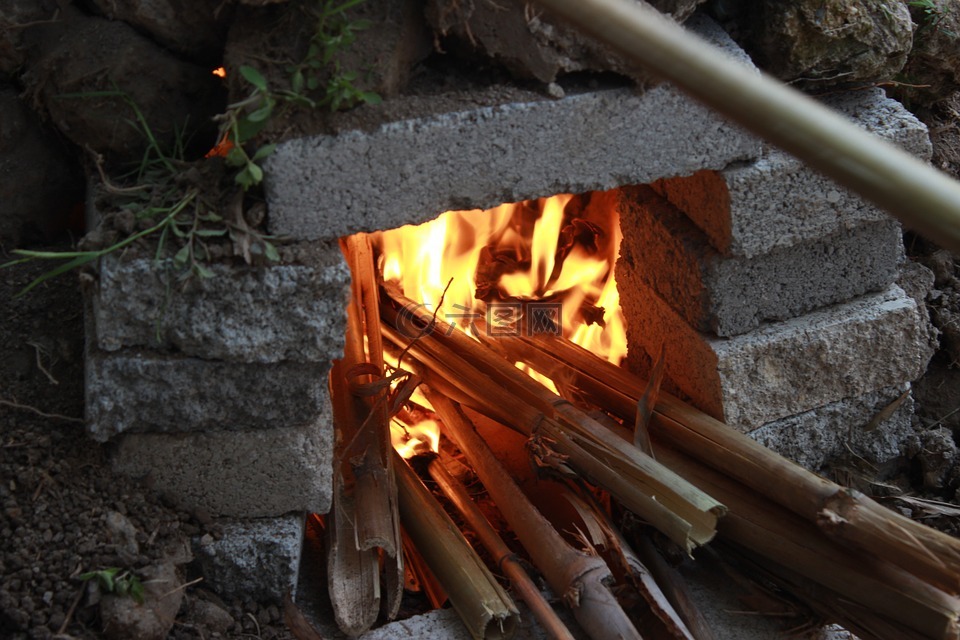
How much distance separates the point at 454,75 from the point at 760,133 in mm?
1217

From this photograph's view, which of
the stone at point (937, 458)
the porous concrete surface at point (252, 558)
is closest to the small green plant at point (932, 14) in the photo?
the stone at point (937, 458)

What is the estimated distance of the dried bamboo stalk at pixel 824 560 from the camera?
247cm

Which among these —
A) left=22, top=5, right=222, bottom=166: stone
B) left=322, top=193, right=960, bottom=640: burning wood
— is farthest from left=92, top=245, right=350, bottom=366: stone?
left=322, top=193, right=960, bottom=640: burning wood

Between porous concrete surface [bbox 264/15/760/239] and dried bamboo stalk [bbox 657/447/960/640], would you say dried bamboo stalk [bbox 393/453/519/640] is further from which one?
porous concrete surface [bbox 264/15/760/239]

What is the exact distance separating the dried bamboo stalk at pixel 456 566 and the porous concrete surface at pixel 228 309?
0.67m

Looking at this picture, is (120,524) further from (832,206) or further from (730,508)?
(832,206)

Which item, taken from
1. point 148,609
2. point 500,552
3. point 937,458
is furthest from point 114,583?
point 937,458

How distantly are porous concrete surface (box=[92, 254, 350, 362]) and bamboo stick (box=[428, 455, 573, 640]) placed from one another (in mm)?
803

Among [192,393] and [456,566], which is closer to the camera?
[192,393]

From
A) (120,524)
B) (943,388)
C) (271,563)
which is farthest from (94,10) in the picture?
(943,388)

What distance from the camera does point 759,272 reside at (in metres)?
2.94

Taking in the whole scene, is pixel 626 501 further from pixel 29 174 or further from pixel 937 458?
pixel 29 174

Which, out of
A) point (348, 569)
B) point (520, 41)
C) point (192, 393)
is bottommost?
point (348, 569)

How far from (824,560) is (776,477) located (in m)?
0.25
